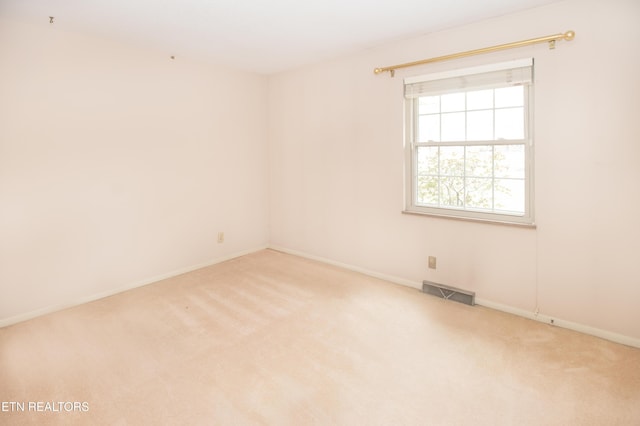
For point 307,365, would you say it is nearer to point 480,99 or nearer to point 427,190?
point 427,190

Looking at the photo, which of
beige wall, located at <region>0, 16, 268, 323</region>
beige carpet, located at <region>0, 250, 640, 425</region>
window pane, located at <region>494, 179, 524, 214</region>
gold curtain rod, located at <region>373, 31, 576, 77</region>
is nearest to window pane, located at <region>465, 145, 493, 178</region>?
window pane, located at <region>494, 179, 524, 214</region>

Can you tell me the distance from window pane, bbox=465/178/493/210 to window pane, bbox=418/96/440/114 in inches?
29.7

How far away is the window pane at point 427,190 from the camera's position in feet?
11.4

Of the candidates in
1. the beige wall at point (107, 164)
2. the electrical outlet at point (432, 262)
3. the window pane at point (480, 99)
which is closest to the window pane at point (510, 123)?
the window pane at point (480, 99)

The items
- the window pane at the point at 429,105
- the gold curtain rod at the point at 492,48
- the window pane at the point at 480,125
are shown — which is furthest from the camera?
the window pane at the point at 429,105

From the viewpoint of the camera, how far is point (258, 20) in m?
2.89

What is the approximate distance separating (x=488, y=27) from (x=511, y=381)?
268 centimetres

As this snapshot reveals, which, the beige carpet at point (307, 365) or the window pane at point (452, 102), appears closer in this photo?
the beige carpet at point (307, 365)

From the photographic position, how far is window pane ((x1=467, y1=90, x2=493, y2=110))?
10.0ft

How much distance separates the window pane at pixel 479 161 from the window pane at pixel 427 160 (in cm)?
31

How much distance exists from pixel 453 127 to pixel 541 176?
879 millimetres

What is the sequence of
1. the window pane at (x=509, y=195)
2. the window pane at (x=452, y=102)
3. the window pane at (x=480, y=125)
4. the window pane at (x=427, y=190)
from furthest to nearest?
the window pane at (x=427, y=190) → the window pane at (x=452, y=102) → the window pane at (x=480, y=125) → the window pane at (x=509, y=195)

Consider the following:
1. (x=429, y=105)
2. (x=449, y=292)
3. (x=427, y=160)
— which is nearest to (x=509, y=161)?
(x=427, y=160)

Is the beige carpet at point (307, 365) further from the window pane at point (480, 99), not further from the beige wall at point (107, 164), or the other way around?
the window pane at point (480, 99)
